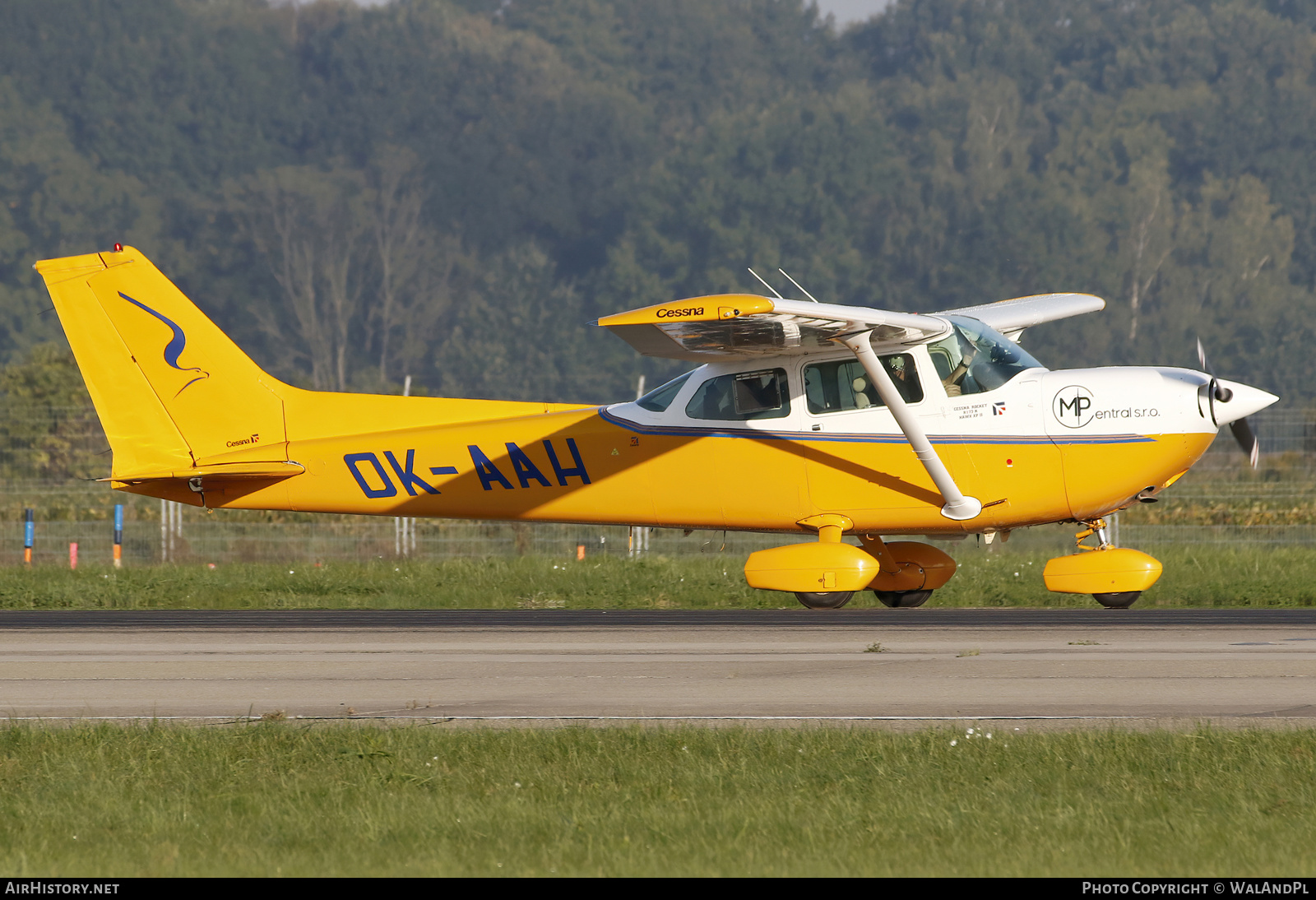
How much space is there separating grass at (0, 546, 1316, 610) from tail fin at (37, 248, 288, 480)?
2217 mm

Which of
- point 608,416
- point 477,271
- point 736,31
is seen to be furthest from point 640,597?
point 736,31

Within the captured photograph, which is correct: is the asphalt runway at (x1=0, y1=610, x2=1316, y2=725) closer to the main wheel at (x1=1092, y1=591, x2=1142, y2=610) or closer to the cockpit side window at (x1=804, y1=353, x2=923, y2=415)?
the main wheel at (x1=1092, y1=591, x2=1142, y2=610)

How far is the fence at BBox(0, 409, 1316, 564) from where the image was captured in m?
23.6

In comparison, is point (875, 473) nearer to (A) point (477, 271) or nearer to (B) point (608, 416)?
(B) point (608, 416)

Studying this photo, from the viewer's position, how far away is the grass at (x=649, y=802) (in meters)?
5.94

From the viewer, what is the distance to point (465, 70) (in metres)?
92.6

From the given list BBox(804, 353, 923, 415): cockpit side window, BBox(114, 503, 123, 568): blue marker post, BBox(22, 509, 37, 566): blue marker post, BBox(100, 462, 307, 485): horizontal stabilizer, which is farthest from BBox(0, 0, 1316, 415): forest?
BBox(804, 353, 923, 415): cockpit side window

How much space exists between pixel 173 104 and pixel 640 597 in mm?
81063

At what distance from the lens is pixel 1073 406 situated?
45.2 ft

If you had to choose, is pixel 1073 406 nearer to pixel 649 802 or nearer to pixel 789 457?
pixel 789 457

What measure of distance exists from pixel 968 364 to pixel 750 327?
2.14 meters

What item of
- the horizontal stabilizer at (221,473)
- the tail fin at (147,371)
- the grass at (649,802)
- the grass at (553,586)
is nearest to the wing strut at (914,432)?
the grass at (553,586)

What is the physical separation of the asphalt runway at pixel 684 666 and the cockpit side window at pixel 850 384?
6.11 feet

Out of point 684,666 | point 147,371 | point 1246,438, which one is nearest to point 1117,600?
point 1246,438
